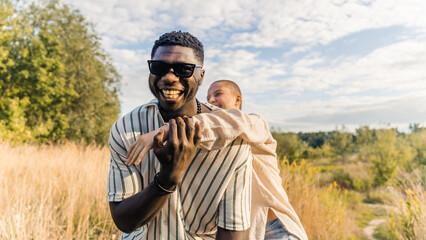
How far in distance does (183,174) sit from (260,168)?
496 mm

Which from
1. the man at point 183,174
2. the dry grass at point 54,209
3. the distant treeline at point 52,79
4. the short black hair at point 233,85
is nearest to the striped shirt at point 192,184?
the man at point 183,174

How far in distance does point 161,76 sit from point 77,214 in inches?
151

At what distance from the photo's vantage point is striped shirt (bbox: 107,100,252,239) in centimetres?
164

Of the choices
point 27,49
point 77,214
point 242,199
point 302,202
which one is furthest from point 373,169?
point 27,49

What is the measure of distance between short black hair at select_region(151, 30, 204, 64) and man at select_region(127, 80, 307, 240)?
42cm

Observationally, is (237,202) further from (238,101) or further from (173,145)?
(238,101)

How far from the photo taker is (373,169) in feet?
52.8

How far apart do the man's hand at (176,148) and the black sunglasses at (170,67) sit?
488 millimetres

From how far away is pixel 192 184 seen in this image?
1.69 meters

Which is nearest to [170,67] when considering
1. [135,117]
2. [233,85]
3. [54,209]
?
[135,117]

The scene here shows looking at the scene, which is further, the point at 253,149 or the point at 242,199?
the point at 253,149

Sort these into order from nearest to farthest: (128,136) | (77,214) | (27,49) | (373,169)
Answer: (128,136), (77,214), (373,169), (27,49)

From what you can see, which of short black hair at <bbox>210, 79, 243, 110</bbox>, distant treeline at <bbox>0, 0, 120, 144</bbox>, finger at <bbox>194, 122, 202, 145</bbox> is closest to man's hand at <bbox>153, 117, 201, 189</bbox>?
finger at <bbox>194, 122, 202, 145</bbox>

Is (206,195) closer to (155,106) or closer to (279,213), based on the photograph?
(279,213)
